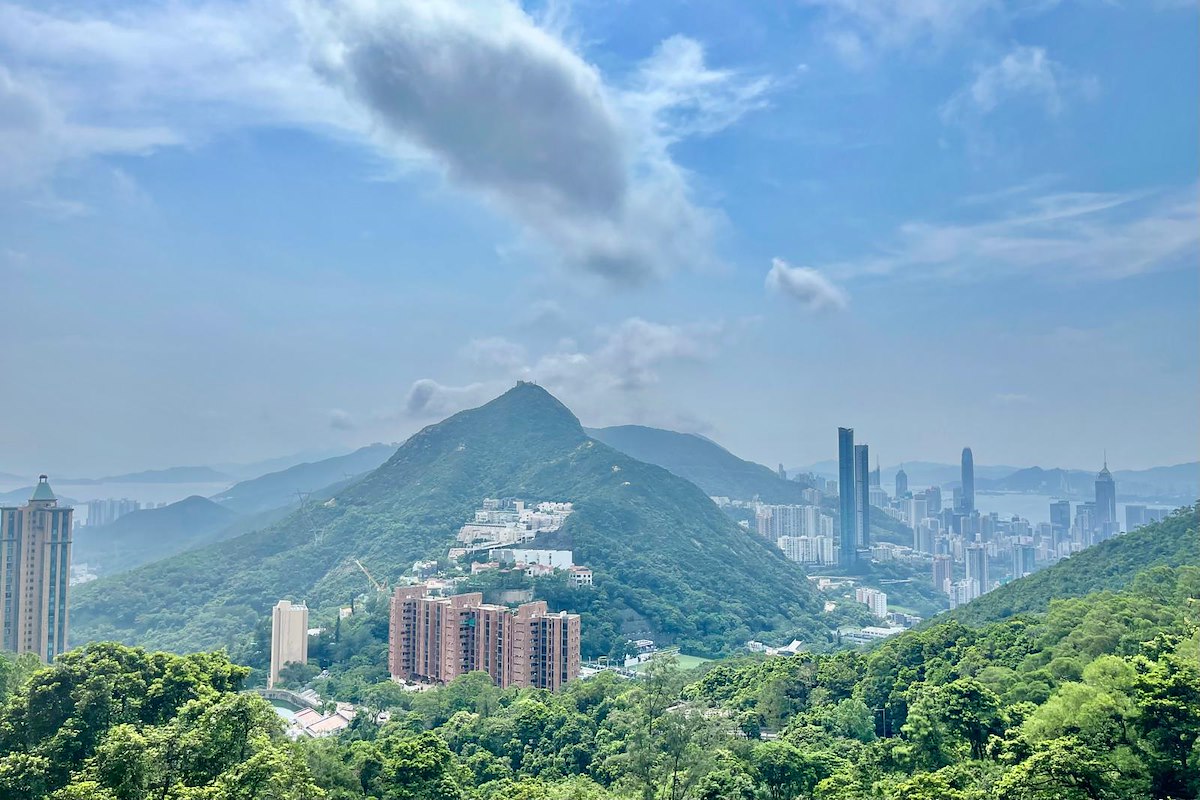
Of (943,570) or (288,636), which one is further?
(943,570)

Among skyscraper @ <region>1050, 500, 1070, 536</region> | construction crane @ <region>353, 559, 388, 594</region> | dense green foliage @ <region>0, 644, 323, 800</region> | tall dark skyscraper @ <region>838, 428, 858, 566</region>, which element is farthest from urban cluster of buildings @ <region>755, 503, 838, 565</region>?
dense green foliage @ <region>0, 644, 323, 800</region>

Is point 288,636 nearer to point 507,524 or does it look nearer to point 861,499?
point 507,524

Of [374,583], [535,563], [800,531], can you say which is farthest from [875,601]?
[374,583]

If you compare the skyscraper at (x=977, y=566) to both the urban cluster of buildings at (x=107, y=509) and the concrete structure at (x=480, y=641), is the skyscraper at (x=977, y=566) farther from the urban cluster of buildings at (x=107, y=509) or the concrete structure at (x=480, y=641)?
the urban cluster of buildings at (x=107, y=509)

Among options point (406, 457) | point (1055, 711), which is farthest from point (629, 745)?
point (406, 457)

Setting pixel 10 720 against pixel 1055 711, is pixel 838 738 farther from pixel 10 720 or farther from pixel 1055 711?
pixel 10 720

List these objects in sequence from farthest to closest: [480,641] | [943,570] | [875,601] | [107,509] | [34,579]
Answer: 1. [107,509]
2. [943,570]
3. [875,601]
4. [34,579]
5. [480,641]
